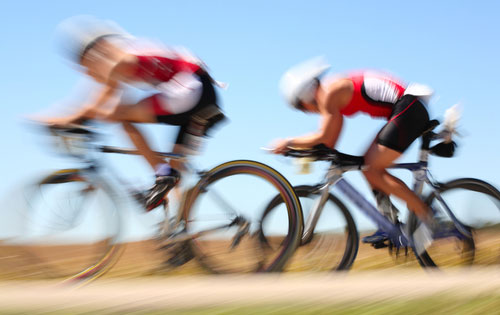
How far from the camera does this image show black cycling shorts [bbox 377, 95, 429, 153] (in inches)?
172

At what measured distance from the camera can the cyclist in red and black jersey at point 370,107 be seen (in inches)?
Answer: 172

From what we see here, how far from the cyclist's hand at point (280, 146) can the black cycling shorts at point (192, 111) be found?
613 millimetres

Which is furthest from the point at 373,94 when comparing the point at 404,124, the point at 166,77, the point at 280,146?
the point at 166,77

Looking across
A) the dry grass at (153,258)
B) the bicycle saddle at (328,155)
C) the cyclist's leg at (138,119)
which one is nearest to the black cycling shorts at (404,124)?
the bicycle saddle at (328,155)

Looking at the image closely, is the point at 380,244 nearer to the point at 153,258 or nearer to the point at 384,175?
the point at 384,175

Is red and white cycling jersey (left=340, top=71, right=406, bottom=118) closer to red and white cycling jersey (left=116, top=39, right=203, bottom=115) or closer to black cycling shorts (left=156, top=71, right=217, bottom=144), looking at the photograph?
black cycling shorts (left=156, top=71, right=217, bottom=144)

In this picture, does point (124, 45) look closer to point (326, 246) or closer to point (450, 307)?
point (326, 246)

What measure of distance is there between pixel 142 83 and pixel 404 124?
6.52 ft

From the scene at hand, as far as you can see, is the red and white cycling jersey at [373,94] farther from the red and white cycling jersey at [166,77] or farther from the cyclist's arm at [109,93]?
the cyclist's arm at [109,93]

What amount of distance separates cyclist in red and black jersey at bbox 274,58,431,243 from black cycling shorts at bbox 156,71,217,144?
66cm

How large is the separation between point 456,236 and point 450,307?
2.72 m

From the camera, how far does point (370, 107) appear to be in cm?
445

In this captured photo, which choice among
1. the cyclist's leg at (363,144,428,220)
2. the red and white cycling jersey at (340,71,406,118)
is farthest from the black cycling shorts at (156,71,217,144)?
the cyclist's leg at (363,144,428,220)

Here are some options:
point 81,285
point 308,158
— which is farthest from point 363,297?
point 81,285
